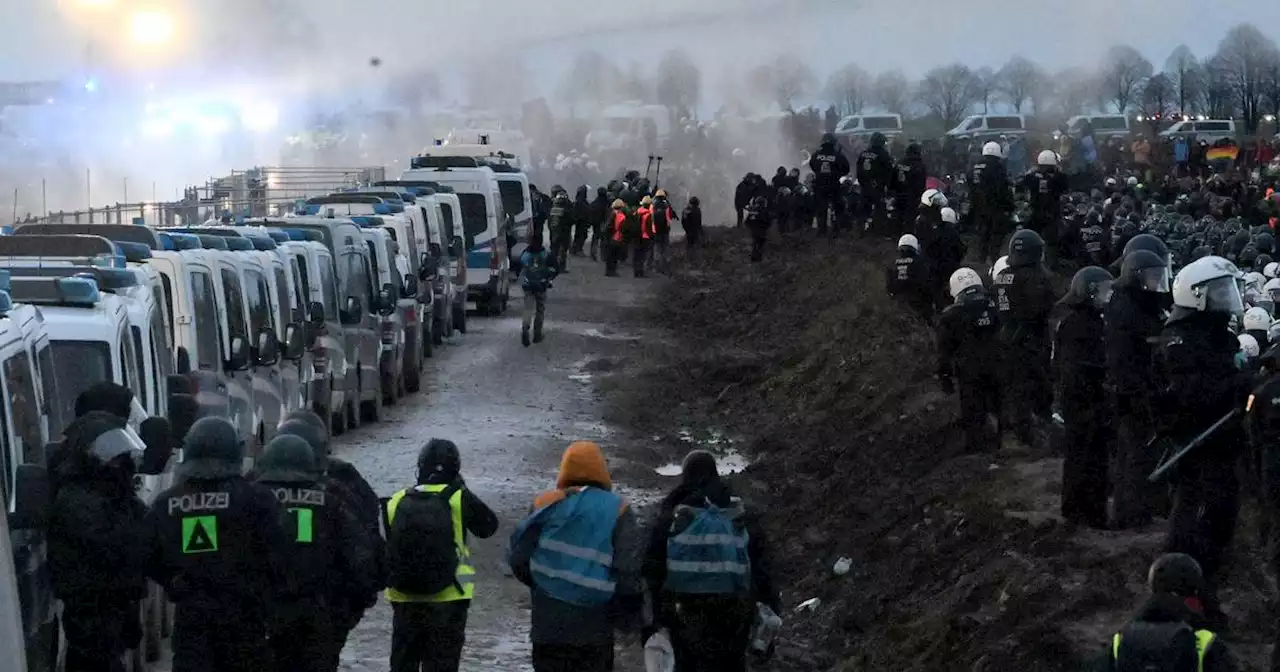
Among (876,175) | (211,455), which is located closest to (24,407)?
(211,455)

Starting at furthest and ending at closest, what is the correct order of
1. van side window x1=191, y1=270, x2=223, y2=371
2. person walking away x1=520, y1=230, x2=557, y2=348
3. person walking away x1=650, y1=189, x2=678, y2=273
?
person walking away x1=650, y1=189, x2=678, y2=273 → person walking away x1=520, y1=230, x2=557, y2=348 → van side window x1=191, y1=270, x2=223, y2=371

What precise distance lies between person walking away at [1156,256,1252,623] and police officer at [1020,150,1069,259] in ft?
49.5

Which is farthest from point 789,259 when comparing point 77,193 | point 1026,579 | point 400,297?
point 1026,579

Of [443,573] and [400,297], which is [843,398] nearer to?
[400,297]

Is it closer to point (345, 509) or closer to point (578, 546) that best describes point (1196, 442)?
point (578, 546)

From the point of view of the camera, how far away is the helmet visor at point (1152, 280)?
11.4 metres

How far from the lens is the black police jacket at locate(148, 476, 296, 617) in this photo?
26.8 ft

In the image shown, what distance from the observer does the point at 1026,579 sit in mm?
11633

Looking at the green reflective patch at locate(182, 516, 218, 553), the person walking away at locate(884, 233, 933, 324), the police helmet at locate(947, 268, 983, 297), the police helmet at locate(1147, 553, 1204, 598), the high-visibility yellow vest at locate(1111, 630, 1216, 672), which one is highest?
the green reflective patch at locate(182, 516, 218, 553)

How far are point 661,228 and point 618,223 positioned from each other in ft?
4.99

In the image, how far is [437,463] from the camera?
9117 mm

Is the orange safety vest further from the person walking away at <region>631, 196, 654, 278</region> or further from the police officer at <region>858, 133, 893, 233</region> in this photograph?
the police officer at <region>858, 133, 893, 233</region>

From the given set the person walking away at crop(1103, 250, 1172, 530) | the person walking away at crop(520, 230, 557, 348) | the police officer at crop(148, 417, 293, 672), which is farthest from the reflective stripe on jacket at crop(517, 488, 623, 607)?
the person walking away at crop(520, 230, 557, 348)

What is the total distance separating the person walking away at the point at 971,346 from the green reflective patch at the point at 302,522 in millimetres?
7596
